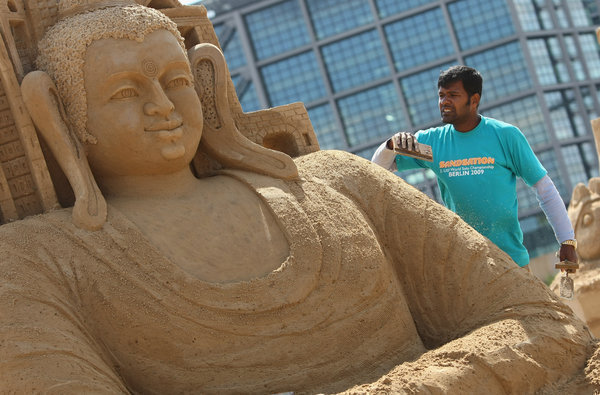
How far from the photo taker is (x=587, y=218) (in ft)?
34.4

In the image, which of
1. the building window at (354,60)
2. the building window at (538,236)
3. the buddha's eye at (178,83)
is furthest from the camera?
the building window at (354,60)

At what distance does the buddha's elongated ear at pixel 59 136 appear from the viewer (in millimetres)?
3785

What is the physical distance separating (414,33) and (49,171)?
2786cm

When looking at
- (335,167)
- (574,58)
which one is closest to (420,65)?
(574,58)

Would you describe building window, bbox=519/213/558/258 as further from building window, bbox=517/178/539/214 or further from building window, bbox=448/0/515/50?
building window, bbox=448/0/515/50

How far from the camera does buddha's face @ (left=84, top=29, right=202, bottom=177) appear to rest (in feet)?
12.6

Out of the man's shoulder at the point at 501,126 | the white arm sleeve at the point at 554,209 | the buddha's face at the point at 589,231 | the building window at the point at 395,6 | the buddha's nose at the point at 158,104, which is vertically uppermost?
the building window at the point at 395,6

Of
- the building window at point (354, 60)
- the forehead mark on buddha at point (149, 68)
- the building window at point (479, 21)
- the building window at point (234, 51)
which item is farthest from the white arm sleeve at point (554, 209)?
the building window at point (234, 51)

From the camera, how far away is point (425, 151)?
15.7 feet

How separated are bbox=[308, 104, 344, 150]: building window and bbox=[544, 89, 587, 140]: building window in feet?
22.5

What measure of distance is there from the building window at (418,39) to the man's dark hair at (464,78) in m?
Result: 25.1

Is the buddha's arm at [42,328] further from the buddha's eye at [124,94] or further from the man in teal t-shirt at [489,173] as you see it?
the man in teal t-shirt at [489,173]

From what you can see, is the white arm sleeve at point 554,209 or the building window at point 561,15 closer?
the white arm sleeve at point 554,209

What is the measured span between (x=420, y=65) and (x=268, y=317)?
2727 centimetres
